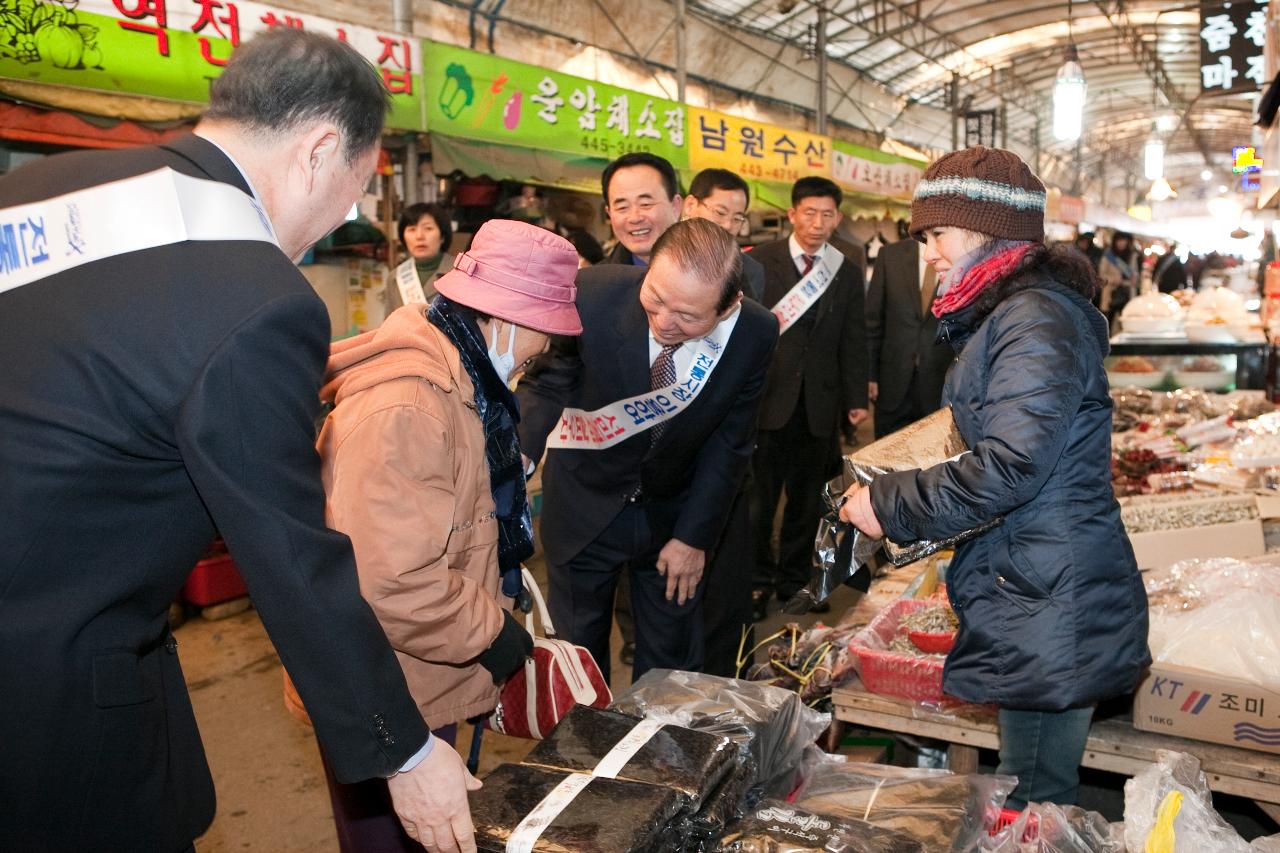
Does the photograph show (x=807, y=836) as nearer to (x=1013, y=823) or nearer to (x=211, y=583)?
(x=1013, y=823)

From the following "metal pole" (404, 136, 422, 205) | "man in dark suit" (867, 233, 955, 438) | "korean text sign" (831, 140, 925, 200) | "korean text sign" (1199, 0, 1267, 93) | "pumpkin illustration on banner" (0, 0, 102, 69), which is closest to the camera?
"pumpkin illustration on banner" (0, 0, 102, 69)

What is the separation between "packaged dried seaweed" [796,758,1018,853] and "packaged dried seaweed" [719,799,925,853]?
0.22 ft

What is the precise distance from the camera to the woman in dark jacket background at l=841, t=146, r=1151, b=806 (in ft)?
5.83

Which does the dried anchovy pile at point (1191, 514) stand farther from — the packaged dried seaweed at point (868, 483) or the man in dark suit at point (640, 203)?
the man in dark suit at point (640, 203)

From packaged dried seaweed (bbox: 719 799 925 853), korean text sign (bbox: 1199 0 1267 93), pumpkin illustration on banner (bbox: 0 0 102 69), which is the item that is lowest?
packaged dried seaweed (bbox: 719 799 925 853)

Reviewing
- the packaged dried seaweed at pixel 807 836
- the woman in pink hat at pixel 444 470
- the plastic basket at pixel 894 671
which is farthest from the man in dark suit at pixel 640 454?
the packaged dried seaweed at pixel 807 836

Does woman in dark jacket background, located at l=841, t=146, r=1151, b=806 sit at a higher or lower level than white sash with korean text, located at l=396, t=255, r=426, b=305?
lower

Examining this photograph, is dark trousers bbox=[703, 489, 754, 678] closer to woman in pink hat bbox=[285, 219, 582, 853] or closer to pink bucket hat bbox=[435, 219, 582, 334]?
woman in pink hat bbox=[285, 219, 582, 853]

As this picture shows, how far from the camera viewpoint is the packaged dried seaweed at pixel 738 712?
1.63 m

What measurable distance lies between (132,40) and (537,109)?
2.53 m

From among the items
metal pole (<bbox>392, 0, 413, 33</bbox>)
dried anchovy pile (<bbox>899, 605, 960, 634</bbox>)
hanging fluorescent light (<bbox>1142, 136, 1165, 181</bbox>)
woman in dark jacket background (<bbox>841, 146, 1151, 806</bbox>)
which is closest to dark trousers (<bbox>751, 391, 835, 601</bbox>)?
dried anchovy pile (<bbox>899, 605, 960, 634</bbox>)

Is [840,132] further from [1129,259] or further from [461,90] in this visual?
[461,90]

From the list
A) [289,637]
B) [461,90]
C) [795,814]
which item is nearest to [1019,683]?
[795,814]

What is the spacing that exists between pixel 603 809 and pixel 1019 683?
3.29 feet
